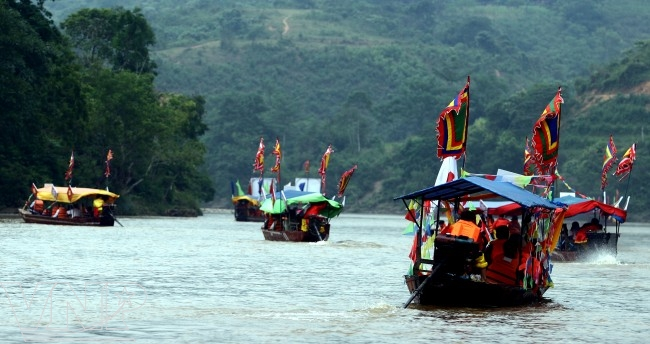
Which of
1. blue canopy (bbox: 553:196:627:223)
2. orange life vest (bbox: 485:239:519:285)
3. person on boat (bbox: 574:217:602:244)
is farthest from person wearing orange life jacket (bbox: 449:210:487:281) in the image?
person on boat (bbox: 574:217:602:244)

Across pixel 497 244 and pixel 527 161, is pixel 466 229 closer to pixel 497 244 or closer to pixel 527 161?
pixel 497 244

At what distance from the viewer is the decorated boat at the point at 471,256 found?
97.2 feet

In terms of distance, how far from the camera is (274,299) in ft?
109

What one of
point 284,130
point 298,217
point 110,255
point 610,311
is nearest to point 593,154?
point 284,130

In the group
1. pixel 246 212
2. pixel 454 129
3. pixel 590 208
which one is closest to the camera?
pixel 454 129

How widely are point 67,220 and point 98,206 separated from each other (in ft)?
5.82

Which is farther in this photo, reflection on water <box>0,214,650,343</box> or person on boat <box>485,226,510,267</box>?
person on boat <box>485,226,510,267</box>

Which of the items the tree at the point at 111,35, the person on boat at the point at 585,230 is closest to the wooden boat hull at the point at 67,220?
the person on boat at the point at 585,230

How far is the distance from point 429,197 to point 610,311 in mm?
5090

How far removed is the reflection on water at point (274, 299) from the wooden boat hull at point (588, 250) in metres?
0.44

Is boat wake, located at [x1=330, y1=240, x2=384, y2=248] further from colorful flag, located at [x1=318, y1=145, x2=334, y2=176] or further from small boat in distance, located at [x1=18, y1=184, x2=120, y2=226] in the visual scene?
small boat in distance, located at [x1=18, y1=184, x2=120, y2=226]

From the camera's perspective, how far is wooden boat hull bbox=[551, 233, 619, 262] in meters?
53.3

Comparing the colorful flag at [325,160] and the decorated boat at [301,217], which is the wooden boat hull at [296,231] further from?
the colorful flag at [325,160]

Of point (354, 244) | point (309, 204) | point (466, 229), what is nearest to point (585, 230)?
point (354, 244)
